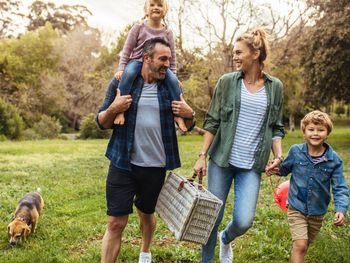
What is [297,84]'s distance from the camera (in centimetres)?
3253

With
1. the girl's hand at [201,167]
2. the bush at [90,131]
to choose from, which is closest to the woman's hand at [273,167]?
the girl's hand at [201,167]

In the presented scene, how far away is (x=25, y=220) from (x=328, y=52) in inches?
632

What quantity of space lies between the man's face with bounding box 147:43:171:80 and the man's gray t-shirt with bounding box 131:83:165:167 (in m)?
0.13

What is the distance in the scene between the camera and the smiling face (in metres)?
4.63

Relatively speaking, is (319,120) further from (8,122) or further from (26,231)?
(8,122)

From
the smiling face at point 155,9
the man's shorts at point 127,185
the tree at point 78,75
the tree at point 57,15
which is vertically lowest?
the man's shorts at point 127,185

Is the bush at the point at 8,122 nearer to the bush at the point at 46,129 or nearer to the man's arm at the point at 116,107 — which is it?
the bush at the point at 46,129

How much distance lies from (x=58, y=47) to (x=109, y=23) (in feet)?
25.1

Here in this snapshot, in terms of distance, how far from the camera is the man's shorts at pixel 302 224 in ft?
12.5

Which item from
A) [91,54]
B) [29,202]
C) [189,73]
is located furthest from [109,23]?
[29,202]

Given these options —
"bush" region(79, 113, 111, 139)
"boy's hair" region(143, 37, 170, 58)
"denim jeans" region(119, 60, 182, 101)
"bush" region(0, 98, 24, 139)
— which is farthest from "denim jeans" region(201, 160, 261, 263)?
"bush" region(79, 113, 111, 139)

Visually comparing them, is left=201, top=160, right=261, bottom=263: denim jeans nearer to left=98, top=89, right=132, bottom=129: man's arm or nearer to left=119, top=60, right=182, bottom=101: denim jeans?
left=119, top=60, right=182, bottom=101: denim jeans

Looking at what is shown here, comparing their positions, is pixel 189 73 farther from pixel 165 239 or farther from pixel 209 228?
pixel 209 228

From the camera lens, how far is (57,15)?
A: 57.0m
